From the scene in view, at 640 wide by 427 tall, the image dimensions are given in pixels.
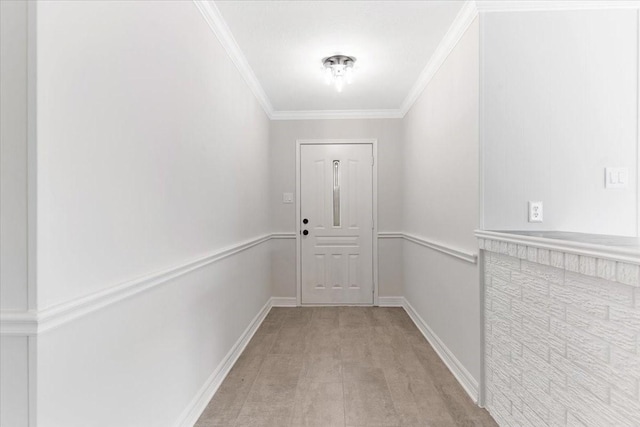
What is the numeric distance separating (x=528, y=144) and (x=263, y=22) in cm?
180

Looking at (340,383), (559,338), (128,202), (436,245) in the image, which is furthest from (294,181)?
(559,338)

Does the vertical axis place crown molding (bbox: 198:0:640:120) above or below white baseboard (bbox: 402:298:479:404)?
above

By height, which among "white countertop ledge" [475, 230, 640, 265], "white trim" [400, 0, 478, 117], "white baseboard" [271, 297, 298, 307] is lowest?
"white baseboard" [271, 297, 298, 307]

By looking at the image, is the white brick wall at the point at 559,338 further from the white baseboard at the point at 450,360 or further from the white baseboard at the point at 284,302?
the white baseboard at the point at 284,302

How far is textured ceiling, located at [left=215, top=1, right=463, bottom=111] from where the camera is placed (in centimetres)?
229

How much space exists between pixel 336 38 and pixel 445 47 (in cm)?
80

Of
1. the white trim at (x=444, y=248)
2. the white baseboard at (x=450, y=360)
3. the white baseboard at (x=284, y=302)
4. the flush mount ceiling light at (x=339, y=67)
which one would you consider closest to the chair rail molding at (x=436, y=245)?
the white trim at (x=444, y=248)

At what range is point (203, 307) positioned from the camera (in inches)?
85.4

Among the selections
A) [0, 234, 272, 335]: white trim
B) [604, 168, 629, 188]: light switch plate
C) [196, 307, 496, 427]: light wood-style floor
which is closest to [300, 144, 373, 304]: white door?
[196, 307, 496, 427]: light wood-style floor

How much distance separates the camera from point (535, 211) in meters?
2.12

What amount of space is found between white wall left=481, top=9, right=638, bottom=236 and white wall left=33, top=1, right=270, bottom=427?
5.45ft

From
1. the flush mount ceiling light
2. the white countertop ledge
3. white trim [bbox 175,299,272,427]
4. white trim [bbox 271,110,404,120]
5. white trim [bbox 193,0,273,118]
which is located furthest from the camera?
white trim [bbox 271,110,404,120]
